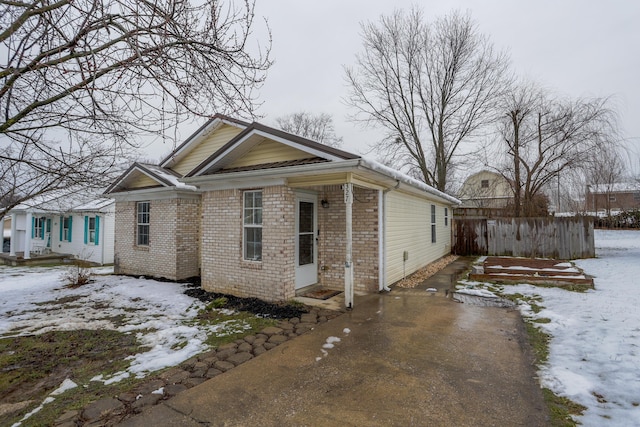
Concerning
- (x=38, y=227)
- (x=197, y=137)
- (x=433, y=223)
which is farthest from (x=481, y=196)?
(x=38, y=227)

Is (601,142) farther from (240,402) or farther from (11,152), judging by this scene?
(11,152)

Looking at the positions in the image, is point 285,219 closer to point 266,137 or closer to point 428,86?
point 266,137

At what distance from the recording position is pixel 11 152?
15.8 ft

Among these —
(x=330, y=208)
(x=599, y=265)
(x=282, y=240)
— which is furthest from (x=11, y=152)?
(x=599, y=265)

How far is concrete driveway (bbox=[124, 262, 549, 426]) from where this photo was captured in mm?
2684

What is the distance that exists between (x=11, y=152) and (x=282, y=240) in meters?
4.46

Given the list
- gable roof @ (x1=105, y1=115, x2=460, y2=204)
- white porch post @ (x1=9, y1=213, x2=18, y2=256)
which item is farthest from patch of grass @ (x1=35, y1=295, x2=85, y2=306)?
white porch post @ (x1=9, y1=213, x2=18, y2=256)

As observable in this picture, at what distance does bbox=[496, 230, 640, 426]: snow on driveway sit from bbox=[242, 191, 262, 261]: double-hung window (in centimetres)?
517

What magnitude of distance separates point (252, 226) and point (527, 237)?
1243 centimetres

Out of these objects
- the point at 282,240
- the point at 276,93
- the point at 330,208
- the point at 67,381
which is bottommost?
the point at 67,381

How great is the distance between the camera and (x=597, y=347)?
402 cm

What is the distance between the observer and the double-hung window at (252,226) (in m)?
6.83

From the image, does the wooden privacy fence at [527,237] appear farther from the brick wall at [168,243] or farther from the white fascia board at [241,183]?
the brick wall at [168,243]

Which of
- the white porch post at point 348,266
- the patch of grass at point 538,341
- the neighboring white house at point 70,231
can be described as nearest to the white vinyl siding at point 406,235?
the white porch post at point 348,266
